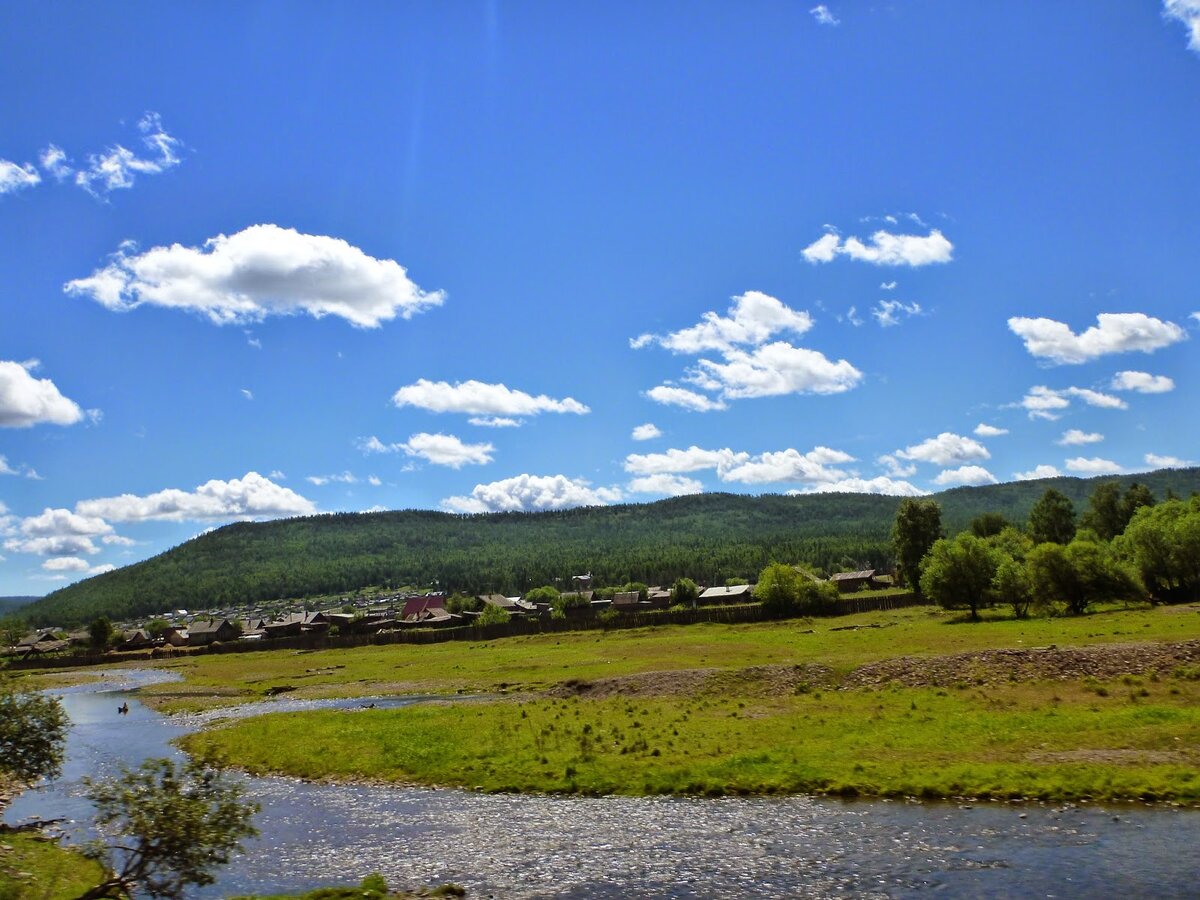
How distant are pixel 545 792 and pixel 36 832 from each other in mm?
17335

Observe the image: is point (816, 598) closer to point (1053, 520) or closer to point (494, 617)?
point (1053, 520)

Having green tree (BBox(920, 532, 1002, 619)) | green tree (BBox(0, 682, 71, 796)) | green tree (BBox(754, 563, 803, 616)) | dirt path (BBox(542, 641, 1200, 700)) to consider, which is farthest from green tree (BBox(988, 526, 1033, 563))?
green tree (BBox(0, 682, 71, 796))

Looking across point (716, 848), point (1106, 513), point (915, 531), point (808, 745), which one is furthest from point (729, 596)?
point (716, 848)

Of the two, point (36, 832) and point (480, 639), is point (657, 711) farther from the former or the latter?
point (480, 639)

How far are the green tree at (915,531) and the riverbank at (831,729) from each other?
57.4 meters

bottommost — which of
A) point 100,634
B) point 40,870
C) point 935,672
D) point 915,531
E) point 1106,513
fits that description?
point 100,634

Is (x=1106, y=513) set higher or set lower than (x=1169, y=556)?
higher

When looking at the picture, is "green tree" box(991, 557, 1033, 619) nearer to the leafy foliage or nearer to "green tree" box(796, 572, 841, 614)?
"green tree" box(796, 572, 841, 614)

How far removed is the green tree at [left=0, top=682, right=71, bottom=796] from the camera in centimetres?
2231

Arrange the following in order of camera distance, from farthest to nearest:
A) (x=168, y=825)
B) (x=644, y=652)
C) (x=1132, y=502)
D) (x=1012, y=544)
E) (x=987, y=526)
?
(x=987, y=526) → (x=1132, y=502) → (x=1012, y=544) → (x=644, y=652) → (x=168, y=825)

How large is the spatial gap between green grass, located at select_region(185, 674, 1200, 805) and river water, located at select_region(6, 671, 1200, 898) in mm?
1509

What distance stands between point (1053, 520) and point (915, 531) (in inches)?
1409

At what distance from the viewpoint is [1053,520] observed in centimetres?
13712

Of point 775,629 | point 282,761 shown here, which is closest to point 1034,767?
point 282,761
